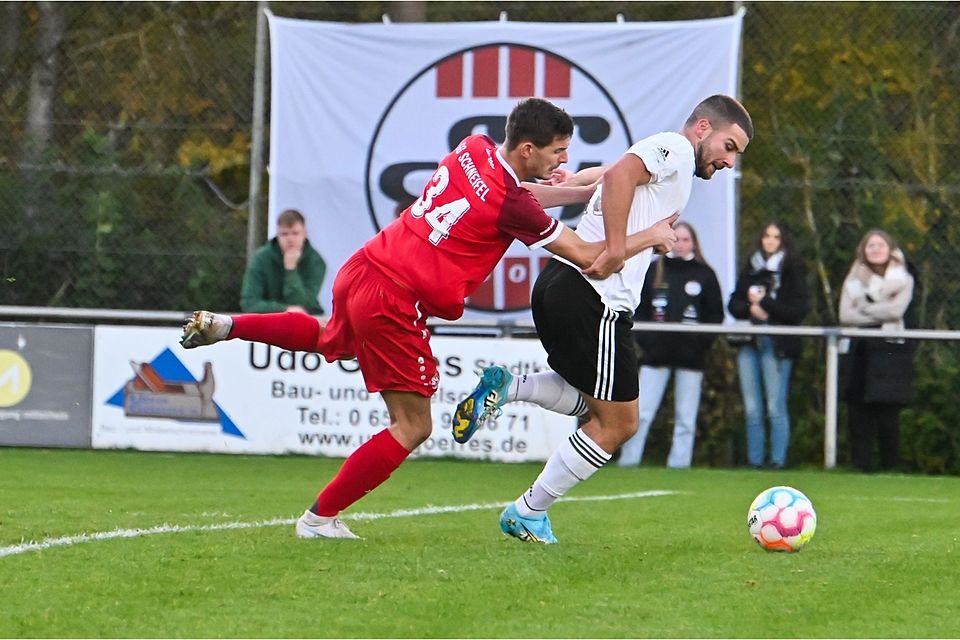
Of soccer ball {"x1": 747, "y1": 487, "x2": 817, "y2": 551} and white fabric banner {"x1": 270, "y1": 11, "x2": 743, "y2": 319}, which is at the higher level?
white fabric banner {"x1": 270, "y1": 11, "x2": 743, "y2": 319}

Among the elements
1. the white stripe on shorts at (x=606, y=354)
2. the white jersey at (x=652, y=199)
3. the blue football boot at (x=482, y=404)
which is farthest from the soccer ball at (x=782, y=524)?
the blue football boot at (x=482, y=404)

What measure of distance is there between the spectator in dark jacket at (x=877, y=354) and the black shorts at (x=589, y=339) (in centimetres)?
650

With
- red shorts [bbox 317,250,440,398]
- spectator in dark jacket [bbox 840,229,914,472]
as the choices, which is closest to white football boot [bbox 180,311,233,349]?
red shorts [bbox 317,250,440,398]

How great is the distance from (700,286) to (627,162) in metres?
6.67

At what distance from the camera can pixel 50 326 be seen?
13117 mm

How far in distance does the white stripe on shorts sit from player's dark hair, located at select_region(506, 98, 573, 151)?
0.74m

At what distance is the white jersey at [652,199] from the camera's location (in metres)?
6.61

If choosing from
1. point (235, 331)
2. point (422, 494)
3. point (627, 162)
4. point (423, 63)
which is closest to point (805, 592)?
point (627, 162)

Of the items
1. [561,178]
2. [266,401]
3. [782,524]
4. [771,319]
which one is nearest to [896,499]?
[771,319]

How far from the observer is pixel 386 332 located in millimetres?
6473

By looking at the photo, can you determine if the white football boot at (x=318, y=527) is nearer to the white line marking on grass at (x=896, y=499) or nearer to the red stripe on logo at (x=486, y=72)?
the white line marking on grass at (x=896, y=499)

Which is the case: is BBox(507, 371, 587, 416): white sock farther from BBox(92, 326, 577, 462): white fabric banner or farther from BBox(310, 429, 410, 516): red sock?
BBox(92, 326, 577, 462): white fabric banner

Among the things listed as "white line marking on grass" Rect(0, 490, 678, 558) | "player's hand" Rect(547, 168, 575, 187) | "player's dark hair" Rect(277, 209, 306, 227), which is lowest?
"white line marking on grass" Rect(0, 490, 678, 558)

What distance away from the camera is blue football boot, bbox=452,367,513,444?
22.3ft
